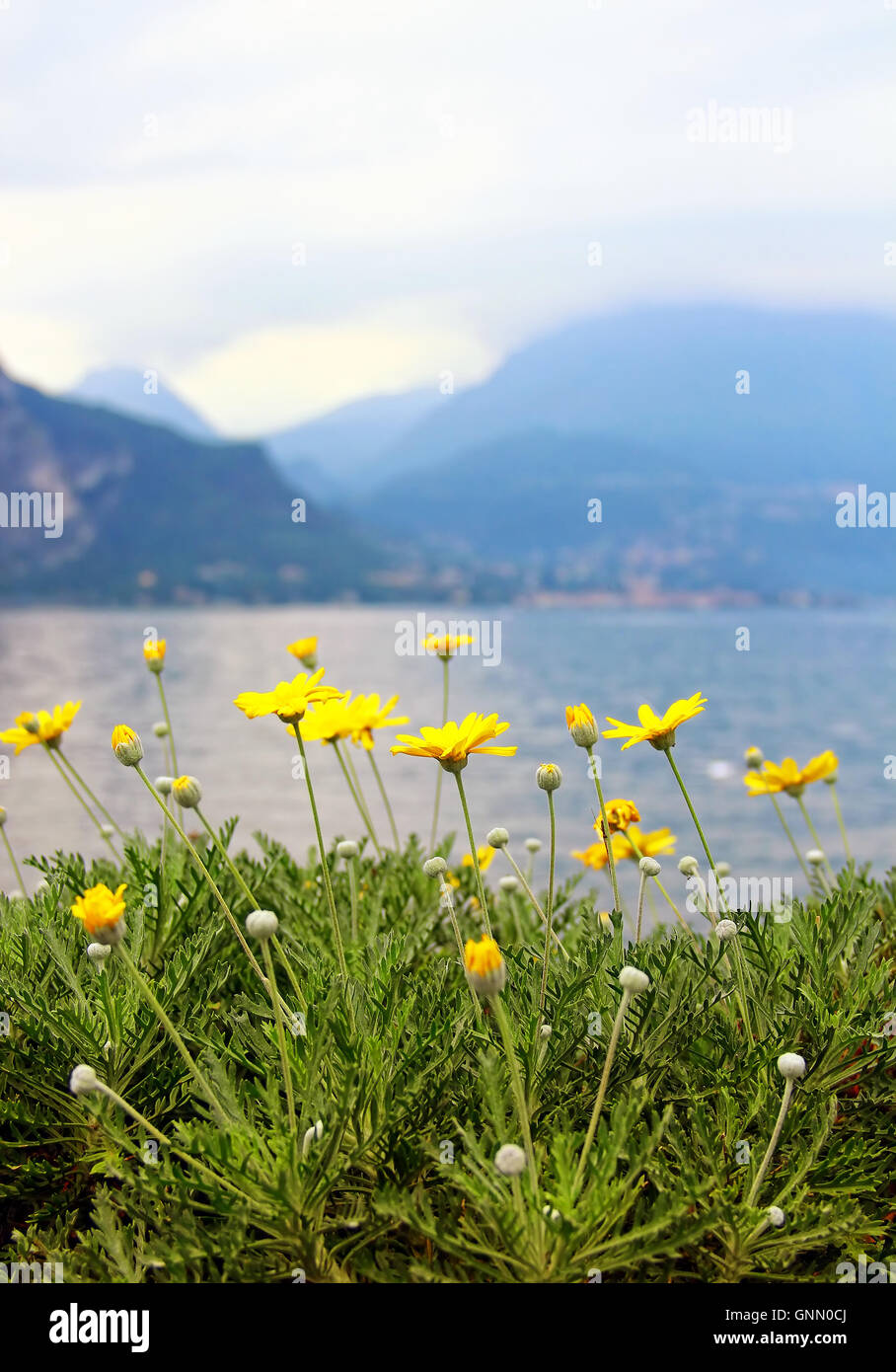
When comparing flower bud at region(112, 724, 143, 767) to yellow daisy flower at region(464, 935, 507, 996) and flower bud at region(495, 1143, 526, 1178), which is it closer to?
yellow daisy flower at region(464, 935, 507, 996)

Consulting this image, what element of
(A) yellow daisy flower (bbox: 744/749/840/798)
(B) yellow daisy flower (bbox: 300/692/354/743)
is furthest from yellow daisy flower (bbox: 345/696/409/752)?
(A) yellow daisy flower (bbox: 744/749/840/798)

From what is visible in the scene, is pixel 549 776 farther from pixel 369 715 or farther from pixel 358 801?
pixel 358 801

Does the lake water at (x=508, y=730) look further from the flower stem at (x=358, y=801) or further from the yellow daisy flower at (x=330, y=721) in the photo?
the yellow daisy flower at (x=330, y=721)

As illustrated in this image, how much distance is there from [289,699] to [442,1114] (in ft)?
2.65

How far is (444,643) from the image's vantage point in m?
2.92

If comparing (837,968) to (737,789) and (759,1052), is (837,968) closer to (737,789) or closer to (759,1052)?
(759,1052)

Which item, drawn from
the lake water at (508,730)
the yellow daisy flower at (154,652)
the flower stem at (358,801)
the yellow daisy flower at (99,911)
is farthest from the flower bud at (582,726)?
the yellow daisy flower at (154,652)

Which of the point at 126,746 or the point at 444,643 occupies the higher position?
the point at 444,643

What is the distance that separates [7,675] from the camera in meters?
23.7

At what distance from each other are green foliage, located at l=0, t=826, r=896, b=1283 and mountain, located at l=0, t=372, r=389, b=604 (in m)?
68.3

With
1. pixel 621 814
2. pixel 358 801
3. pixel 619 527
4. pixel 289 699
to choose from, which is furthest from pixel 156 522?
pixel 289 699

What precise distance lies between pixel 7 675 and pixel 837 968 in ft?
78.2
